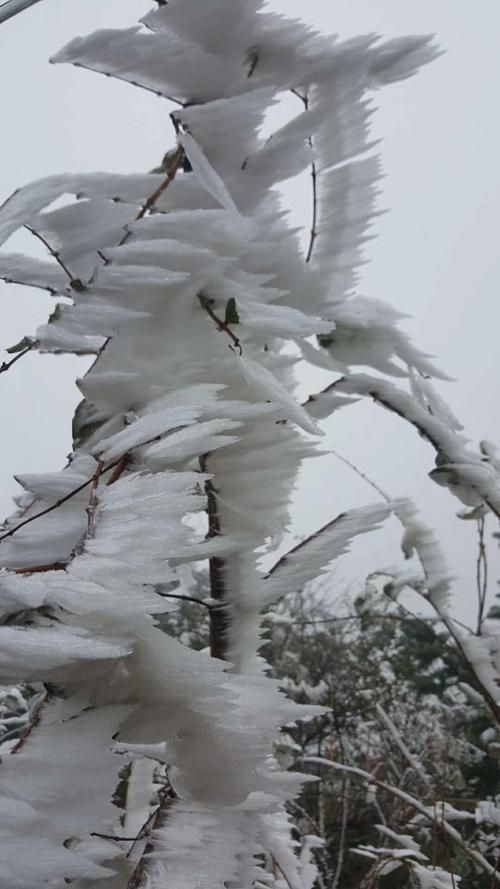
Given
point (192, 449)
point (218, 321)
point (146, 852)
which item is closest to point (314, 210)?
point (218, 321)

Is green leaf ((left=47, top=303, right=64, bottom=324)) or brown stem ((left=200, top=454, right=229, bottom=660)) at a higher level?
green leaf ((left=47, top=303, right=64, bottom=324))

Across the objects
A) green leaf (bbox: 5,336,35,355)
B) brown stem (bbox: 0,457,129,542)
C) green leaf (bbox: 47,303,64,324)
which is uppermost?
green leaf (bbox: 47,303,64,324)

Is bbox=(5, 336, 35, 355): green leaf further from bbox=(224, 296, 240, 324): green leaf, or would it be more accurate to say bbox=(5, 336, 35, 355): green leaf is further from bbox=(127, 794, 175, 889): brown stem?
bbox=(127, 794, 175, 889): brown stem

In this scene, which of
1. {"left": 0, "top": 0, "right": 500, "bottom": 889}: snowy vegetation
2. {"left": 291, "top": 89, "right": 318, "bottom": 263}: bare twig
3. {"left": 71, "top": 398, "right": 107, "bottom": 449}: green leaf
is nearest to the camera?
{"left": 0, "top": 0, "right": 500, "bottom": 889}: snowy vegetation

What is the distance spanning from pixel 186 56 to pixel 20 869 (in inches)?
20.0

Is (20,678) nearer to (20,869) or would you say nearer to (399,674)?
(20,869)

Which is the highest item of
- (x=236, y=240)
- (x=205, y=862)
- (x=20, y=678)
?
(x=236, y=240)

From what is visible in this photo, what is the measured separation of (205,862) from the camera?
13.2 inches

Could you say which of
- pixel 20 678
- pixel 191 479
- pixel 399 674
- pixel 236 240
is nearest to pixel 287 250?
pixel 236 240

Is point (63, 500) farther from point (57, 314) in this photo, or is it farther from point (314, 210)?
point (314, 210)

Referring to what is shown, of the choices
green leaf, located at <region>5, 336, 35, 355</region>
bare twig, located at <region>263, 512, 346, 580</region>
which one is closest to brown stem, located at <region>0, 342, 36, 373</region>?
green leaf, located at <region>5, 336, 35, 355</region>

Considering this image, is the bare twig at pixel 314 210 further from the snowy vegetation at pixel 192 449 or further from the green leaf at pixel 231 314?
the green leaf at pixel 231 314

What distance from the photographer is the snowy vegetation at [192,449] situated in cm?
30

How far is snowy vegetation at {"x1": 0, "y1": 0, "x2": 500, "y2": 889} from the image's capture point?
30 centimetres
